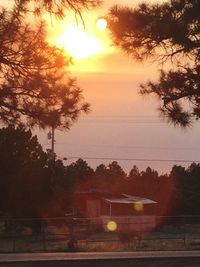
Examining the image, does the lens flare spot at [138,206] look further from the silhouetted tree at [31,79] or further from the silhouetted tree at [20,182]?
the silhouetted tree at [31,79]

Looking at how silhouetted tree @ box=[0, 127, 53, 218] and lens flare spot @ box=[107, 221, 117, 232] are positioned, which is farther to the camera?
silhouetted tree @ box=[0, 127, 53, 218]

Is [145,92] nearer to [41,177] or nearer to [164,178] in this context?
[41,177]

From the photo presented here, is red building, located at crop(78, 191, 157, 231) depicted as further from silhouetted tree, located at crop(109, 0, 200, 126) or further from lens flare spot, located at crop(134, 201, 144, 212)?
silhouetted tree, located at crop(109, 0, 200, 126)

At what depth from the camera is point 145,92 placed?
12625mm

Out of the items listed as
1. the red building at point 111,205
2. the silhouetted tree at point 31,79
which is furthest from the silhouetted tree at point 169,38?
the red building at point 111,205

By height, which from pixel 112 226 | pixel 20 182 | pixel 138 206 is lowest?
pixel 112 226

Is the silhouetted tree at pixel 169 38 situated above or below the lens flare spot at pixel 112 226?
above

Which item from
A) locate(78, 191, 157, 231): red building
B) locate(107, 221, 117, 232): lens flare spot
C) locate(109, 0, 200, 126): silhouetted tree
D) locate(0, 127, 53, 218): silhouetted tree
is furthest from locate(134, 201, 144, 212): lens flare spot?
locate(109, 0, 200, 126): silhouetted tree

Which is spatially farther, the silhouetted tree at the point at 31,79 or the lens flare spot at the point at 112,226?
the lens flare spot at the point at 112,226

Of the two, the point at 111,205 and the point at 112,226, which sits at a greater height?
the point at 111,205

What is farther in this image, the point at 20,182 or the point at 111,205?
the point at 111,205

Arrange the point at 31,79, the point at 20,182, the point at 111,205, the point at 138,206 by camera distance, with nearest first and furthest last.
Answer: the point at 31,79, the point at 20,182, the point at 138,206, the point at 111,205

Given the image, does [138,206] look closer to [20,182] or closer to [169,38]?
[20,182]

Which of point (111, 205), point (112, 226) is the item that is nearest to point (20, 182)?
point (112, 226)
